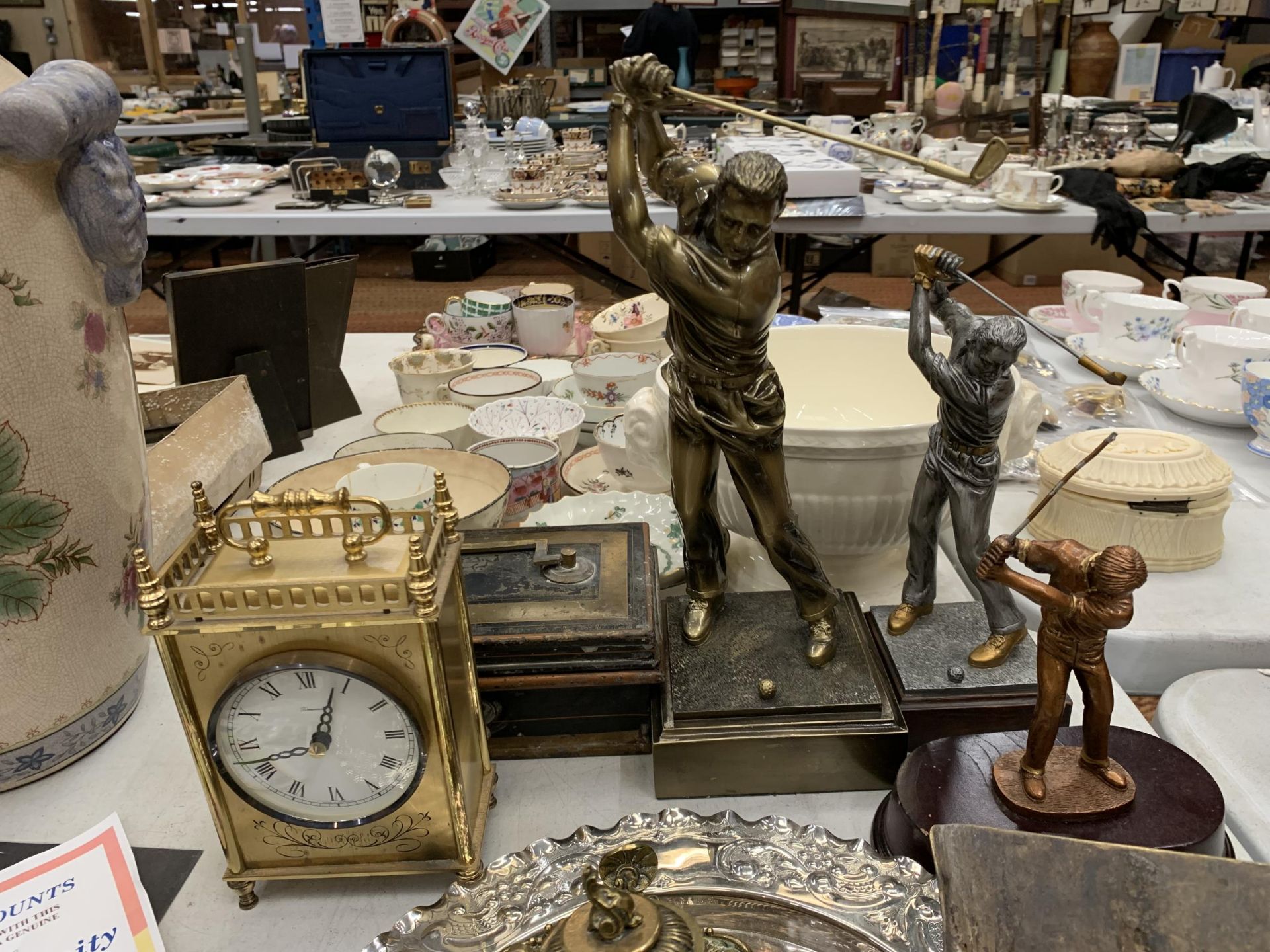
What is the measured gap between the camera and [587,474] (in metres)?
1.39

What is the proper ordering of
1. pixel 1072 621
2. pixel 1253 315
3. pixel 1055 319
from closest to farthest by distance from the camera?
pixel 1072 621, pixel 1253 315, pixel 1055 319

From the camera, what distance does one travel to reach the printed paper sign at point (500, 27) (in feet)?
10.6

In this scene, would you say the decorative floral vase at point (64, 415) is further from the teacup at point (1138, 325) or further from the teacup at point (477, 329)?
the teacup at point (1138, 325)

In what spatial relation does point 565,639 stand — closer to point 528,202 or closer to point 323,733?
point 323,733

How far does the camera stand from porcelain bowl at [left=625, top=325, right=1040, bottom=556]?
95cm

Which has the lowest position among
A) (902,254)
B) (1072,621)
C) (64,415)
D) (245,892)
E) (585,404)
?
(902,254)

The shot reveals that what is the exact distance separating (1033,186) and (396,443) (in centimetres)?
201

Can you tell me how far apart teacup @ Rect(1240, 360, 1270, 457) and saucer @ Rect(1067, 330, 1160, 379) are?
238 millimetres

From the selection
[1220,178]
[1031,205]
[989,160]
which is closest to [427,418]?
[989,160]

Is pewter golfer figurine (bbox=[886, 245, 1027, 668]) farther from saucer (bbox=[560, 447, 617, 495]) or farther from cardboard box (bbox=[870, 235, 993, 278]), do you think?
cardboard box (bbox=[870, 235, 993, 278])

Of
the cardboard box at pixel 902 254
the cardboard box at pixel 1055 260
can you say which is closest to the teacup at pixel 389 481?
the cardboard box at pixel 902 254

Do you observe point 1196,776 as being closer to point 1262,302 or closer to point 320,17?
point 1262,302

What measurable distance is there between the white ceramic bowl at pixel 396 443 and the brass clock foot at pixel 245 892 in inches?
24.1

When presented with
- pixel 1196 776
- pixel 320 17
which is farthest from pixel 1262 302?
pixel 320 17
